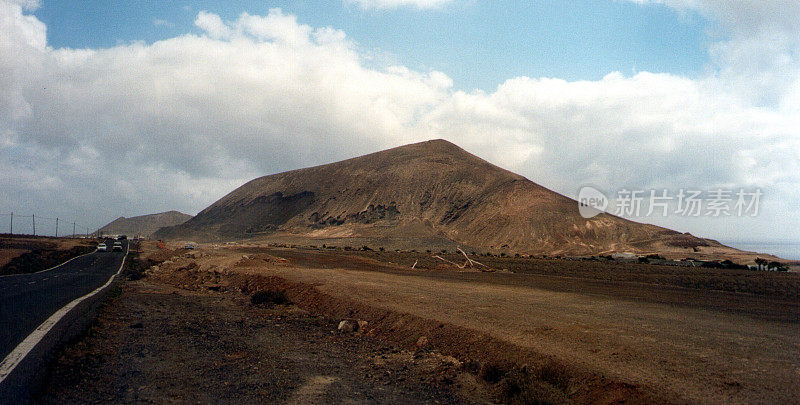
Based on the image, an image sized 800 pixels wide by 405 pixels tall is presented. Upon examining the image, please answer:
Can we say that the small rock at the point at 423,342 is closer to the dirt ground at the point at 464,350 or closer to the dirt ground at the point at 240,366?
the dirt ground at the point at 464,350

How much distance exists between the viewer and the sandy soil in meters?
7.09

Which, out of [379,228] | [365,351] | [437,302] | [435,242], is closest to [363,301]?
[437,302]

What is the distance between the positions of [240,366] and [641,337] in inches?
330

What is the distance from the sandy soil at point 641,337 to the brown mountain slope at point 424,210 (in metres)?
68.3

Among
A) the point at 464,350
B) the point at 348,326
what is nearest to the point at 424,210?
the point at 348,326

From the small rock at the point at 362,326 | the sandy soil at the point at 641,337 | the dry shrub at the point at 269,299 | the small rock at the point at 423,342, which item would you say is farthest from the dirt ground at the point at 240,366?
the dry shrub at the point at 269,299

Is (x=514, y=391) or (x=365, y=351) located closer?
(x=514, y=391)

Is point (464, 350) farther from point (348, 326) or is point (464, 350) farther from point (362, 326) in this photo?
point (348, 326)

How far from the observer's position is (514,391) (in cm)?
712

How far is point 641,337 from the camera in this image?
10195 mm

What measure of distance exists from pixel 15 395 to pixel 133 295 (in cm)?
1388

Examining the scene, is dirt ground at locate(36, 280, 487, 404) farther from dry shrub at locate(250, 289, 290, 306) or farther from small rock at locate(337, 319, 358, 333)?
dry shrub at locate(250, 289, 290, 306)

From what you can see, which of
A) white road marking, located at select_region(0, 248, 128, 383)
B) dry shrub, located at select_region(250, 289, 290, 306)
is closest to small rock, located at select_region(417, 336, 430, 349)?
white road marking, located at select_region(0, 248, 128, 383)

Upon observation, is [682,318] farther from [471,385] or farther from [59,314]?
[59,314]
